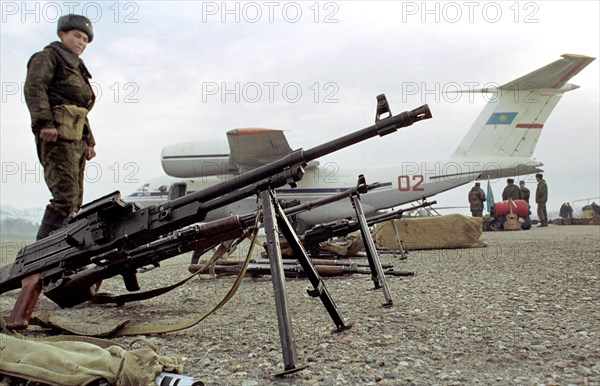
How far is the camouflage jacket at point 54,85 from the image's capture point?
387 cm

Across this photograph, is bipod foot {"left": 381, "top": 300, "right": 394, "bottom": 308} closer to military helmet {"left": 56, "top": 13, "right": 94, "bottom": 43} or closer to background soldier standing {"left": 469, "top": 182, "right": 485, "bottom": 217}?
military helmet {"left": 56, "top": 13, "right": 94, "bottom": 43}

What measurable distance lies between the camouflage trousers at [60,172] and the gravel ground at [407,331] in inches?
34.4

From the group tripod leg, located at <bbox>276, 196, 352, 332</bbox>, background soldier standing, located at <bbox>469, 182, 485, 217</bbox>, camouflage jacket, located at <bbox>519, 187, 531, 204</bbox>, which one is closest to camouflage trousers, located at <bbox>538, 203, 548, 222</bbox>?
camouflage jacket, located at <bbox>519, 187, 531, 204</bbox>

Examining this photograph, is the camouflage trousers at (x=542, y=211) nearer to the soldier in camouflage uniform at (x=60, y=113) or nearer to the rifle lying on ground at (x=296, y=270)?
the rifle lying on ground at (x=296, y=270)

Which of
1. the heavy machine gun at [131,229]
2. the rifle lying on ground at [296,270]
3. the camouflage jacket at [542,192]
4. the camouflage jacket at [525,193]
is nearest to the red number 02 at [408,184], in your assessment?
the camouflage jacket at [525,193]

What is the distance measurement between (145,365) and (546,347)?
1817 mm

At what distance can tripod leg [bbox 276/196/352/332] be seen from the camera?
2463 mm

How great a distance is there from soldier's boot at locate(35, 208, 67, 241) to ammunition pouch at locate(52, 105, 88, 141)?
640 mm

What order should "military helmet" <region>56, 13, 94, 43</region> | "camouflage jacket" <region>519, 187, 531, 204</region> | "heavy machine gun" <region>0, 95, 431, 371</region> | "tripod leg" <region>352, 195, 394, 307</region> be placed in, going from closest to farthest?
"heavy machine gun" <region>0, 95, 431, 371</region>
"tripod leg" <region>352, 195, 394, 307</region>
"military helmet" <region>56, 13, 94, 43</region>
"camouflage jacket" <region>519, 187, 531, 204</region>

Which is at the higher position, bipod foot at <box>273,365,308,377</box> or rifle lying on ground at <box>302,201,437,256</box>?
rifle lying on ground at <box>302,201,437,256</box>

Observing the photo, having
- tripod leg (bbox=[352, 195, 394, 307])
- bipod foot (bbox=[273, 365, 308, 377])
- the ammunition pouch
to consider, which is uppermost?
the ammunition pouch

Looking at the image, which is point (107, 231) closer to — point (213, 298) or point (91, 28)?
point (213, 298)

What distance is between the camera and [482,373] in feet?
6.41

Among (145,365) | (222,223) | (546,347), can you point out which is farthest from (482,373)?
(222,223)
